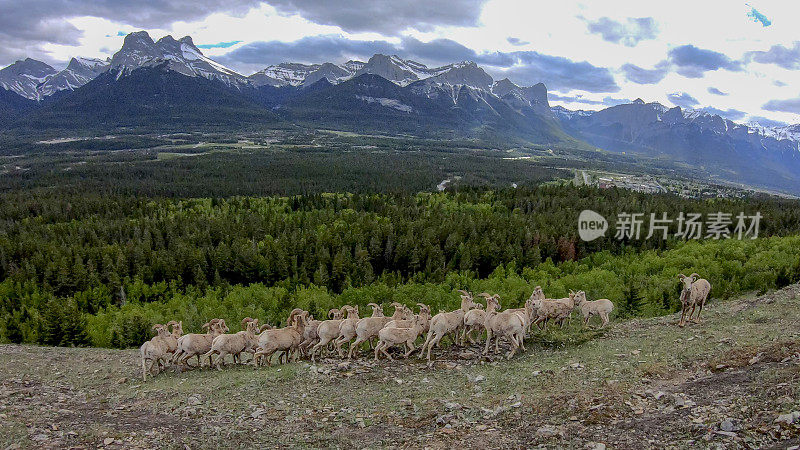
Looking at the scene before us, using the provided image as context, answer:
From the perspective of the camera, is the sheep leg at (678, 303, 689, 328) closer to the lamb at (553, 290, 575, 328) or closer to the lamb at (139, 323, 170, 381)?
the lamb at (553, 290, 575, 328)

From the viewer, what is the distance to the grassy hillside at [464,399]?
39.6 ft

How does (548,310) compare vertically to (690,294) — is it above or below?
below

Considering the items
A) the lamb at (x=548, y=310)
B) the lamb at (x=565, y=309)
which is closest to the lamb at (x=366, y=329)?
the lamb at (x=548, y=310)

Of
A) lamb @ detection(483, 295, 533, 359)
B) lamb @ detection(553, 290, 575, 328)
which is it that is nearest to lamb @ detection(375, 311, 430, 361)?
lamb @ detection(483, 295, 533, 359)

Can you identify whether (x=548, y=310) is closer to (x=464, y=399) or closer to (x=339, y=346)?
(x=464, y=399)

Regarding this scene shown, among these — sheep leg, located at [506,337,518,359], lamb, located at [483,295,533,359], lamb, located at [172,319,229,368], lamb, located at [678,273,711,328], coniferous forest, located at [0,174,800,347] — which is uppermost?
lamb, located at [678,273,711,328]

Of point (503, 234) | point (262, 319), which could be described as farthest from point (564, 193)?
point (262, 319)

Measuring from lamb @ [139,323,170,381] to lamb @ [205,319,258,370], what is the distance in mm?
1521

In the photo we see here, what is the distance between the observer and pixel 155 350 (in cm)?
1833

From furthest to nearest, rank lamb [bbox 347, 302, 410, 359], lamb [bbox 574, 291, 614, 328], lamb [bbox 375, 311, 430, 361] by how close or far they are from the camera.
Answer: lamb [bbox 574, 291, 614, 328] → lamb [bbox 347, 302, 410, 359] → lamb [bbox 375, 311, 430, 361]

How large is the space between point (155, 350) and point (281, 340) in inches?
174

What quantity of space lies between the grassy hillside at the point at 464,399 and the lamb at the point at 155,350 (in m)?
0.65

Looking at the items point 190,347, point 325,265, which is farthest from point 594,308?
point 325,265

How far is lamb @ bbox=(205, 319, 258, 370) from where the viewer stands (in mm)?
18984
